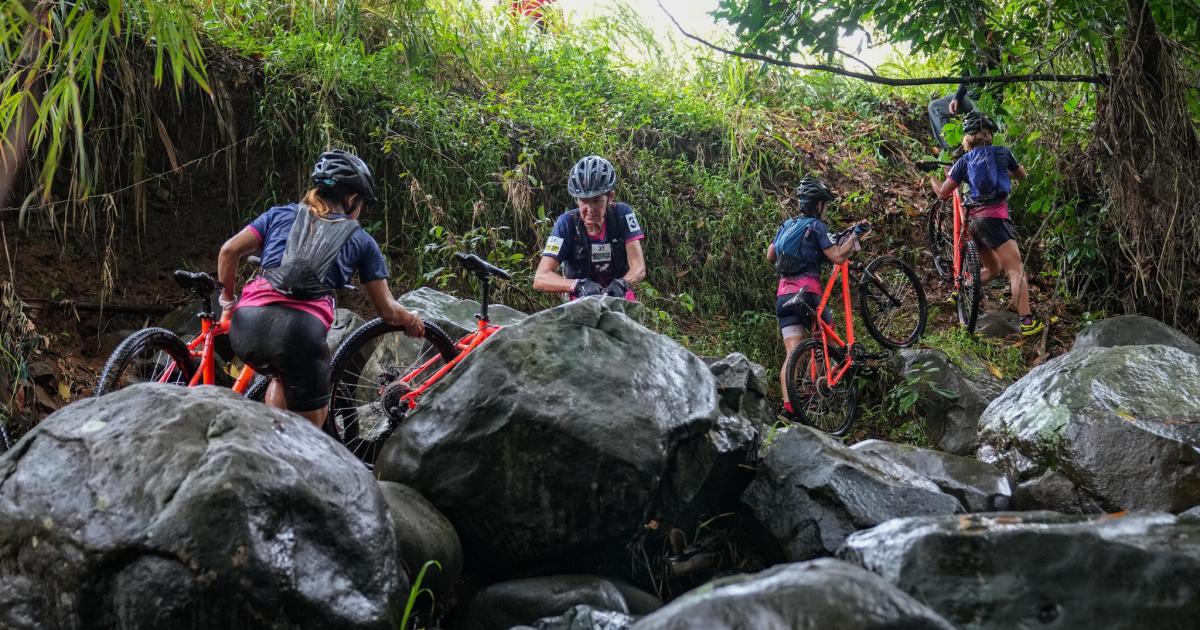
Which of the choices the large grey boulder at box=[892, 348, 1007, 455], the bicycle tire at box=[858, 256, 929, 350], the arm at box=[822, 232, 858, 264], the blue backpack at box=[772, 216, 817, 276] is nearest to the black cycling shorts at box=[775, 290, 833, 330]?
the blue backpack at box=[772, 216, 817, 276]

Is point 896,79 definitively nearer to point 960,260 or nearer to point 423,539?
point 423,539

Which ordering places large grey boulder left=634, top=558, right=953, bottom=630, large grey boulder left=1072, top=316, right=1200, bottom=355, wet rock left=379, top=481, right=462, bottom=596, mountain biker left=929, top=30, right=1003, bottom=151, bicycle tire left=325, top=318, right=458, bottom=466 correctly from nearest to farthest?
large grey boulder left=634, top=558, right=953, bottom=630, wet rock left=379, top=481, right=462, bottom=596, bicycle tire left=325, top=318, right=458, bottom=466, mountain biker left=929, top=30, right=1003, bottom=151, large grey boulder left=1072, top=316, right=1200, bottom=355

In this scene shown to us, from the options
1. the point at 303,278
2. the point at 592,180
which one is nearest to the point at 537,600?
the point at 303,278

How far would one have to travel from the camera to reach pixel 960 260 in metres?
8.21

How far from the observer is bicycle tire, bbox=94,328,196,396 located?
439cm

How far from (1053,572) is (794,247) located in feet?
14.0

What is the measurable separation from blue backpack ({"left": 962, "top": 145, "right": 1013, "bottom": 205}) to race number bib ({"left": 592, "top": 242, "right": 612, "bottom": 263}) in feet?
10.6

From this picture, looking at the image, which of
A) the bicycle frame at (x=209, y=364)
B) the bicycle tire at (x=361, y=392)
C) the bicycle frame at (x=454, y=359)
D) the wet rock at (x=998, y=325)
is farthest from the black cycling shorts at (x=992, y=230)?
the bicycle frame at (x=209, y=364)

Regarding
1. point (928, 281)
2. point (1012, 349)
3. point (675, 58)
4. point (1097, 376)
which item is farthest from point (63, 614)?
point (675, 58)

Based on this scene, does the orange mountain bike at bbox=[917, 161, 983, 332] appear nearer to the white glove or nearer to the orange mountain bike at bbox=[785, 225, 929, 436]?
the orange mountain bike at bbox=[785, 225, 929, 436]

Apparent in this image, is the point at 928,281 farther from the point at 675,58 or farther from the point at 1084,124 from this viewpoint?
the point at 675,58

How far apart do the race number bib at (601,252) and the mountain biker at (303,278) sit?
1.94 metres

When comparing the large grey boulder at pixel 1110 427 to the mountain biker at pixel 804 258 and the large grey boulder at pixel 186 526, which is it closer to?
the mountain biker at pixel 804 258

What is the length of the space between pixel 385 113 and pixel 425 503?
14.7 feet
